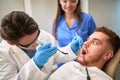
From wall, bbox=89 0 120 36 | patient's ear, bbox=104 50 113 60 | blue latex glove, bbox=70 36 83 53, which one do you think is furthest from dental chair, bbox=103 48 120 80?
wall, bbox=89 0 120 36

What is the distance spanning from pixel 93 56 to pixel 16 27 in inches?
26.9

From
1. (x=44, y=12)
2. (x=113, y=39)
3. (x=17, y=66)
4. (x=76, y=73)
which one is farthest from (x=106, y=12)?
(x=17, y=66)

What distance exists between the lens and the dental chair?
5.08 feet

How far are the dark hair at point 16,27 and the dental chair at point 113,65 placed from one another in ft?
2.32

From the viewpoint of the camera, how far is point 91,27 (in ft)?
6.70

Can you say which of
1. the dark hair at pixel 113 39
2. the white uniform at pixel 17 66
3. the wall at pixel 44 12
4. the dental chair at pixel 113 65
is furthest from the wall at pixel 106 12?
the white uniform at pixel 17 66

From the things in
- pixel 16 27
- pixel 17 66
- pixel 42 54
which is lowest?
pixel 17 66

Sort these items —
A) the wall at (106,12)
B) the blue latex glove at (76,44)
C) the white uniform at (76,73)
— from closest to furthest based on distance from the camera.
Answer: the white uniform at (76,73) → the blue latex glove at (76,44) → the wall at (106,12)

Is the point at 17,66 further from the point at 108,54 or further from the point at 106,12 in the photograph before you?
the point at 106,12

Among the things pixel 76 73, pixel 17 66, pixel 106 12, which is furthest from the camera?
pixel 106 12

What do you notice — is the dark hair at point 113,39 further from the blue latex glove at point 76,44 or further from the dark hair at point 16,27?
the dark hair at point 16,27

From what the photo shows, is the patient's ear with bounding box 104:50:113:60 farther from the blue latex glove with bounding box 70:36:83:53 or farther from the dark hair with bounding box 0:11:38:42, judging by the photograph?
the dark hair with bounding box 0:11:38:42

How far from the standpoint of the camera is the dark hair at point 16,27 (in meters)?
1.22

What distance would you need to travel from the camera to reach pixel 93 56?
1584 millimetres
